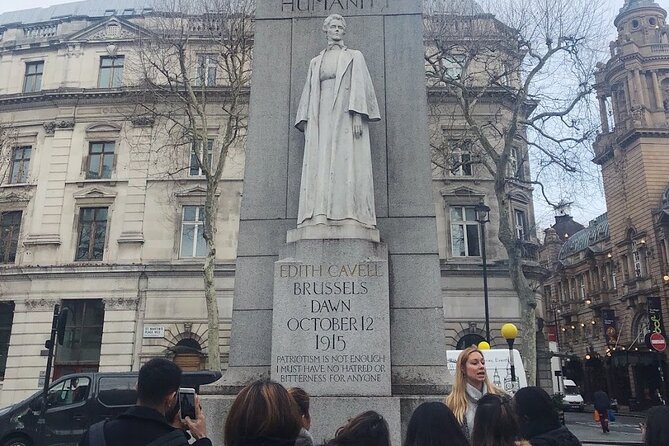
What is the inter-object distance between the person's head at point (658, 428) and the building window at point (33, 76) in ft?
128

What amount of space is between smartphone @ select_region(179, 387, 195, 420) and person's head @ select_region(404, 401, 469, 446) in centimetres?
137

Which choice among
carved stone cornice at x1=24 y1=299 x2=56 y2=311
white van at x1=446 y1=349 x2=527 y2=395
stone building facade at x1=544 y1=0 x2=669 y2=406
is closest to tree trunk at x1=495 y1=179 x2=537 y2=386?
white van at x1=446 y1=349 x2=527 y2=395

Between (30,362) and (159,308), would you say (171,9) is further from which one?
(30,362)

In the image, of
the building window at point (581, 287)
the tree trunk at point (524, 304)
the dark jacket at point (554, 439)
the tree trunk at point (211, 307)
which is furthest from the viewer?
the building window at point (581, 287)

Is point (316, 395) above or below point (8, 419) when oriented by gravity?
above

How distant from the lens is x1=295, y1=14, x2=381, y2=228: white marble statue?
777 cm

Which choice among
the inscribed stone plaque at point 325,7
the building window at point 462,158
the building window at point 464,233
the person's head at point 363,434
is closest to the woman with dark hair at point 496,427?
the person's head at point 363,434

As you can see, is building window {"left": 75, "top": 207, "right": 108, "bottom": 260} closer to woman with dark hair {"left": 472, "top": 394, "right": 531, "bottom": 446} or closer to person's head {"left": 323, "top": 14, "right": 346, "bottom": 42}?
person's head {"left": 323, "top": 14, "right": 346, "bottom": 42}

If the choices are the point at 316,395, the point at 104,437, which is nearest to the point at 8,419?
the point at 316,395

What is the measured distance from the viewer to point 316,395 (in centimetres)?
686

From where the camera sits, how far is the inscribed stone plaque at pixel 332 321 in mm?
6953

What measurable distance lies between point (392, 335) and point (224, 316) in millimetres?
23153

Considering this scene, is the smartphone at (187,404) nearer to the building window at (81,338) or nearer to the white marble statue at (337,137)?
the white marble statue at (337,137)

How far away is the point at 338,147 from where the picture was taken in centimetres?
802
